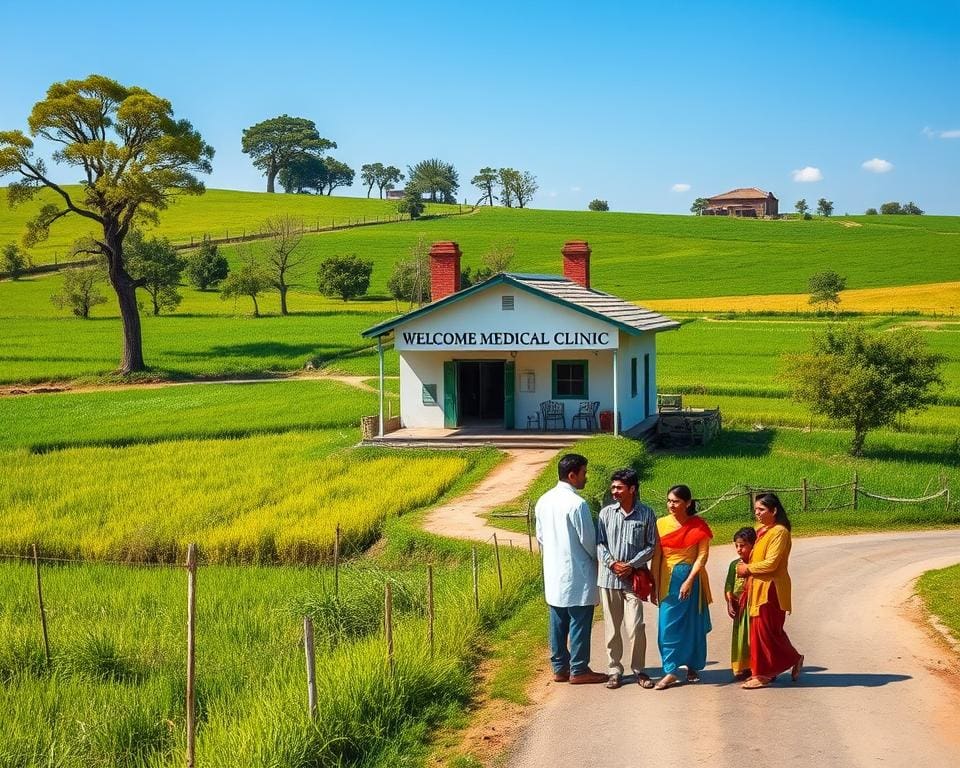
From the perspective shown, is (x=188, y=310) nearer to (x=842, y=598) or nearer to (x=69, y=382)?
(x=69, y=382)

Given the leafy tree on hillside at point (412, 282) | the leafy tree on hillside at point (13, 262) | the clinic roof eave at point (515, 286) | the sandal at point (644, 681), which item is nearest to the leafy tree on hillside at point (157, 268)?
the leafy tree on hillside at point (13, 262)

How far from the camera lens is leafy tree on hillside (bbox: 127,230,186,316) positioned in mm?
67688

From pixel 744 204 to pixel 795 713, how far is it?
519 feet

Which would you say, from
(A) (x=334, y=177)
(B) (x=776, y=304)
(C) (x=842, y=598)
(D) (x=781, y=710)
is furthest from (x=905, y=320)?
(A) (x=334, y=177)

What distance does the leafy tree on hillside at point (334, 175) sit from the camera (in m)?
162

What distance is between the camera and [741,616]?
9.66 m

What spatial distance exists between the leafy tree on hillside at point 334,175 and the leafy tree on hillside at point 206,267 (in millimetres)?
82097

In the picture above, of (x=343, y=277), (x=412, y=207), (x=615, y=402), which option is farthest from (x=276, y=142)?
(x=615, y=402)

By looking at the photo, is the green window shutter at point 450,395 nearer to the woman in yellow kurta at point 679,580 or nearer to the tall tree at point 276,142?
the woman in yellow kurta at point 679,580

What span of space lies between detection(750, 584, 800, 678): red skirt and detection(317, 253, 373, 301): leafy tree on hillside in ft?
222

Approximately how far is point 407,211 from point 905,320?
73.5 m

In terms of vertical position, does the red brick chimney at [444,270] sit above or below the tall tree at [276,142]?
below

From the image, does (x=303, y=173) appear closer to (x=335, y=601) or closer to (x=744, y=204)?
(x=744, y=204)

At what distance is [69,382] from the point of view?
147 ft
